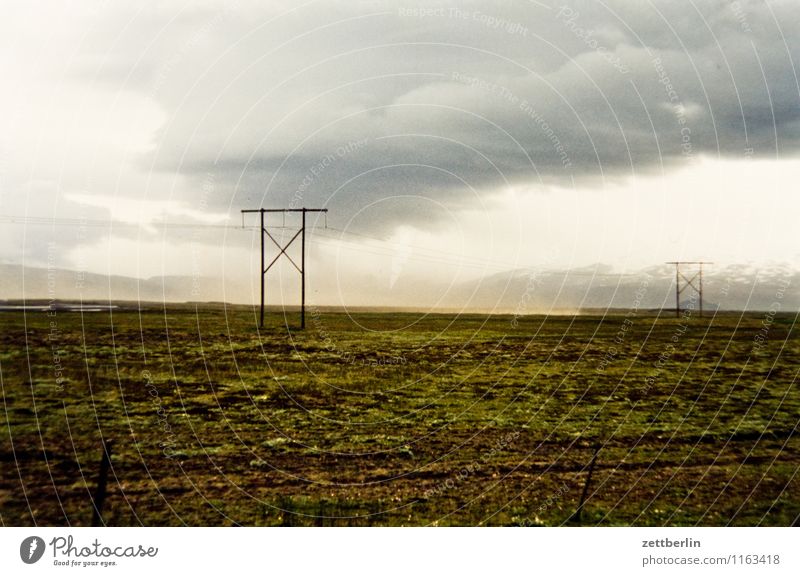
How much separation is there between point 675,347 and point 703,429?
102 ft

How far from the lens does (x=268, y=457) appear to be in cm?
2059

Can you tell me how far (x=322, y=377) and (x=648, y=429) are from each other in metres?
16.7

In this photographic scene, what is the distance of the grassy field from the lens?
56.0 feet

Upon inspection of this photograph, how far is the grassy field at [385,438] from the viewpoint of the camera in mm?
17062


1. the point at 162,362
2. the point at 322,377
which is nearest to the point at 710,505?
the point at 322,377

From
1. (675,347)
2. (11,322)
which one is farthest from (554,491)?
(11,322)

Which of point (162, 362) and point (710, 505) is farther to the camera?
point (162, 362)

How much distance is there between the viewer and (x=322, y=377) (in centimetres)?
3369

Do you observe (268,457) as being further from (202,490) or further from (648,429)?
(648,429)

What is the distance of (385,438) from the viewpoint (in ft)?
75.7

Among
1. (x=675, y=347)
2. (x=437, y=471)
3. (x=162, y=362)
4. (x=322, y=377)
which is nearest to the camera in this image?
(x=437, y=471)
